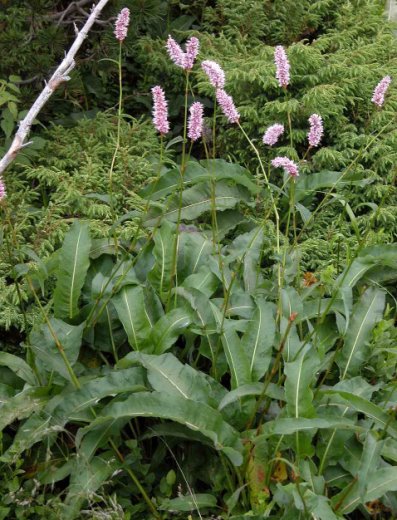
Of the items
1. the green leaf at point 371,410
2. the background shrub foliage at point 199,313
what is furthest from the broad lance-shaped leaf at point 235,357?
the green leaf at point 371,410

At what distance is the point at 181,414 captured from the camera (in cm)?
235

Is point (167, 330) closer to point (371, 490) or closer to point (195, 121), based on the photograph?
point (195, 121)

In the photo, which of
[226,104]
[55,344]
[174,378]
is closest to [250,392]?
[174,378]

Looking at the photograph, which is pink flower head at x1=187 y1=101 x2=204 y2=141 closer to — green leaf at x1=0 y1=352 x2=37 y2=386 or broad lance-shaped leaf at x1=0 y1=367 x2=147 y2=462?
broad lance-shaped leaf at x1=0 y1=367 x2=147 y2=462

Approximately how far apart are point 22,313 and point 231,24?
7.74 feet

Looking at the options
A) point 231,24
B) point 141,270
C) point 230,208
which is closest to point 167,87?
point 231,24

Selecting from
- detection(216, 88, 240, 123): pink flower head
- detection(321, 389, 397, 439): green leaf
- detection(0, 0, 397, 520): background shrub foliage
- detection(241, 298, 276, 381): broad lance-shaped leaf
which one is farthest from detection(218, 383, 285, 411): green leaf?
detection(216, 88, 240, 123): pink flower head

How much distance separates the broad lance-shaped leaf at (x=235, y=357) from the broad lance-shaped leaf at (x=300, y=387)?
20cm

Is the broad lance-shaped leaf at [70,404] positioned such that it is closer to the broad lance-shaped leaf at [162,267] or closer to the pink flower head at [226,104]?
the broad lance-shaped leaf at [162,267]

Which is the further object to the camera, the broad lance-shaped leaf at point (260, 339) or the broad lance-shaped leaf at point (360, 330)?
the broad lance-shaped leaf at point (360, 330)

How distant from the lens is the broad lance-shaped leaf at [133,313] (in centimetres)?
275

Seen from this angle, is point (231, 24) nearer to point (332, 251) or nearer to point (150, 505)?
point (332, 251)

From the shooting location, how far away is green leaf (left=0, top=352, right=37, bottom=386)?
2.72 metres

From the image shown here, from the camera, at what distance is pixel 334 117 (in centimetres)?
398
